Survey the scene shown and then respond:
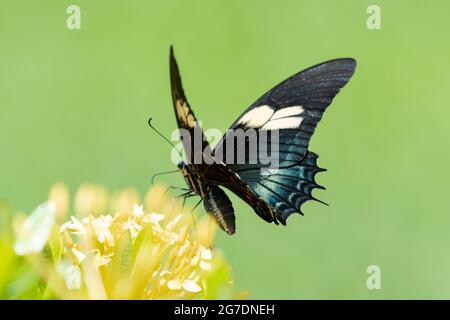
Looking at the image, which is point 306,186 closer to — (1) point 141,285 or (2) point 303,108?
(2) point 303,108

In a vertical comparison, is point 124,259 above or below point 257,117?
below

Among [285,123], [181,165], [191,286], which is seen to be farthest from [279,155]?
[191,286]

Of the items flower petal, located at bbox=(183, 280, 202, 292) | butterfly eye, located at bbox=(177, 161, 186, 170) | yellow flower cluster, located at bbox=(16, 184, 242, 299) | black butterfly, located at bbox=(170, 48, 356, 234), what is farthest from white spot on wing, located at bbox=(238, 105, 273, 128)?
flower petal, located at bbox=(183, 280, 202, 292)

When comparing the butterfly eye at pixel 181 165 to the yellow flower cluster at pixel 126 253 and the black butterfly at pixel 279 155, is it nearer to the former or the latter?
the black butterfly at pixel 279 155

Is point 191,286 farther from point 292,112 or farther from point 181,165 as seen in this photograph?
point 292,112

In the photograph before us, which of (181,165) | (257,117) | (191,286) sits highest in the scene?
(257,117)

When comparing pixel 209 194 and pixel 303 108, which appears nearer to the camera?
pixel 209 194

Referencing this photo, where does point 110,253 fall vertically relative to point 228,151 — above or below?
below
